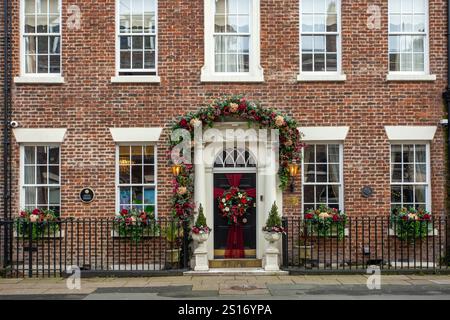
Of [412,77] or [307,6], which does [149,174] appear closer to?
[307,6]

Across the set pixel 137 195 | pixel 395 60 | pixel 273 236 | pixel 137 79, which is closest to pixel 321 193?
pixel 273 236

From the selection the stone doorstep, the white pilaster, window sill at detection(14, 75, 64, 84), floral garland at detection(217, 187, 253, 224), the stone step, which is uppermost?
window sill at detection(14, 75, 64, 84)

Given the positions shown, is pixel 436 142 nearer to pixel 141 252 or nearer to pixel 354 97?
pixel 354 97

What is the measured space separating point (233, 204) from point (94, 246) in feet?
11.2

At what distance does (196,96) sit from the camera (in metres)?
14.9

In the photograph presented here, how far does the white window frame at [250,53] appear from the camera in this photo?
14859mm

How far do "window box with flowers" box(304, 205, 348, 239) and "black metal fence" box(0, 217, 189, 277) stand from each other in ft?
9.39

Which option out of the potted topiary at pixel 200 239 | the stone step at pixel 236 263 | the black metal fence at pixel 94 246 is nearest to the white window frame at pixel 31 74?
the black metal fence at pixel 94 246

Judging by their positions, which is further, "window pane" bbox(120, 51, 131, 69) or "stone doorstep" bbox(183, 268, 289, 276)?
"window pane" bbox(120, 51, 131, 69)

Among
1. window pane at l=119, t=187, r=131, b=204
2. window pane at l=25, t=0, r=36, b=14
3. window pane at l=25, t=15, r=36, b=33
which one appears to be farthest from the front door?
window pane at l=25, t=0, r=36, b=14

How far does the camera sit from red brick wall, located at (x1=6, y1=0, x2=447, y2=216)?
14844 millimetres

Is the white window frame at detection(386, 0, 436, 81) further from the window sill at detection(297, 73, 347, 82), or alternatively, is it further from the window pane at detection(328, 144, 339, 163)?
the window pane at detection(328, 144, 339, 163)

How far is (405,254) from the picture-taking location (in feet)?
48.5

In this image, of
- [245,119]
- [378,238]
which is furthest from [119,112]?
[378,238]
